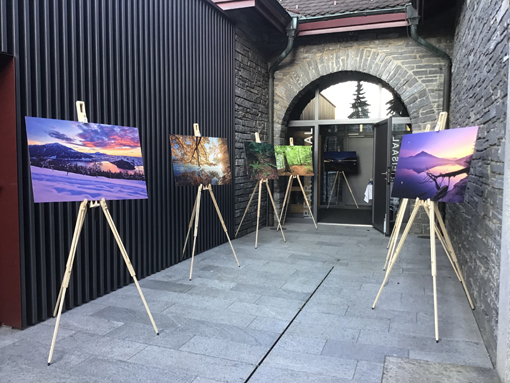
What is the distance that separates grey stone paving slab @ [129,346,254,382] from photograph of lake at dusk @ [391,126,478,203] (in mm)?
1974

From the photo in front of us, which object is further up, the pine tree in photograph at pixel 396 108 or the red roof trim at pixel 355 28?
the red roof trim at pixel 355 28

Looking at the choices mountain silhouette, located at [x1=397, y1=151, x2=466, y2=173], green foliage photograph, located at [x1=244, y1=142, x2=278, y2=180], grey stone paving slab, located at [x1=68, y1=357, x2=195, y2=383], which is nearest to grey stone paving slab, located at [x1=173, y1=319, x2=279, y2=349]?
grey stone paving slab, located at [x1=68, y1=357, x2=195, y2=383]

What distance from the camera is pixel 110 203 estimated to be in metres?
3.95

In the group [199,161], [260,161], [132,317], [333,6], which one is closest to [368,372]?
[132,317]

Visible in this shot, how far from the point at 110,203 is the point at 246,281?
1572mm

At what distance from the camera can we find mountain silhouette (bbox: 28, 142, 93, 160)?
271 cm

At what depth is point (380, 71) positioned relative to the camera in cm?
706

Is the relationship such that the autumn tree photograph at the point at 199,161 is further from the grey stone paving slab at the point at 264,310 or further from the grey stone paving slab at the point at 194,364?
the grey stone paving slab at the point at 194,364

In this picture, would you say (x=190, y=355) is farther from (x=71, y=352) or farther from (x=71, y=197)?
(x=71, y=197)

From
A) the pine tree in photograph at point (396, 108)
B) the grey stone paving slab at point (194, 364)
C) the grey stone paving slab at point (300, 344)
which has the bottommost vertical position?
the grey stone paving slab at point (300, 344)

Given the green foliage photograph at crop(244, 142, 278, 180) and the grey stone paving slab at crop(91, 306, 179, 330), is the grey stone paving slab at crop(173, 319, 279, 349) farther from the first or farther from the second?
the green foliage photograph at crop(244, 142, 278, 180)

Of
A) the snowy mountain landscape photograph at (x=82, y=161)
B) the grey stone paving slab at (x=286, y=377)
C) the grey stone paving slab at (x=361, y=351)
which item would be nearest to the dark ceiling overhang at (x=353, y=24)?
the snowy mountain landscape photograph at (x=82, y=161)

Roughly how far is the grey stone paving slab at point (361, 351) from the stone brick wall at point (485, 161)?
0.60 meters

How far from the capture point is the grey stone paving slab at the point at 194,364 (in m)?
2.44
